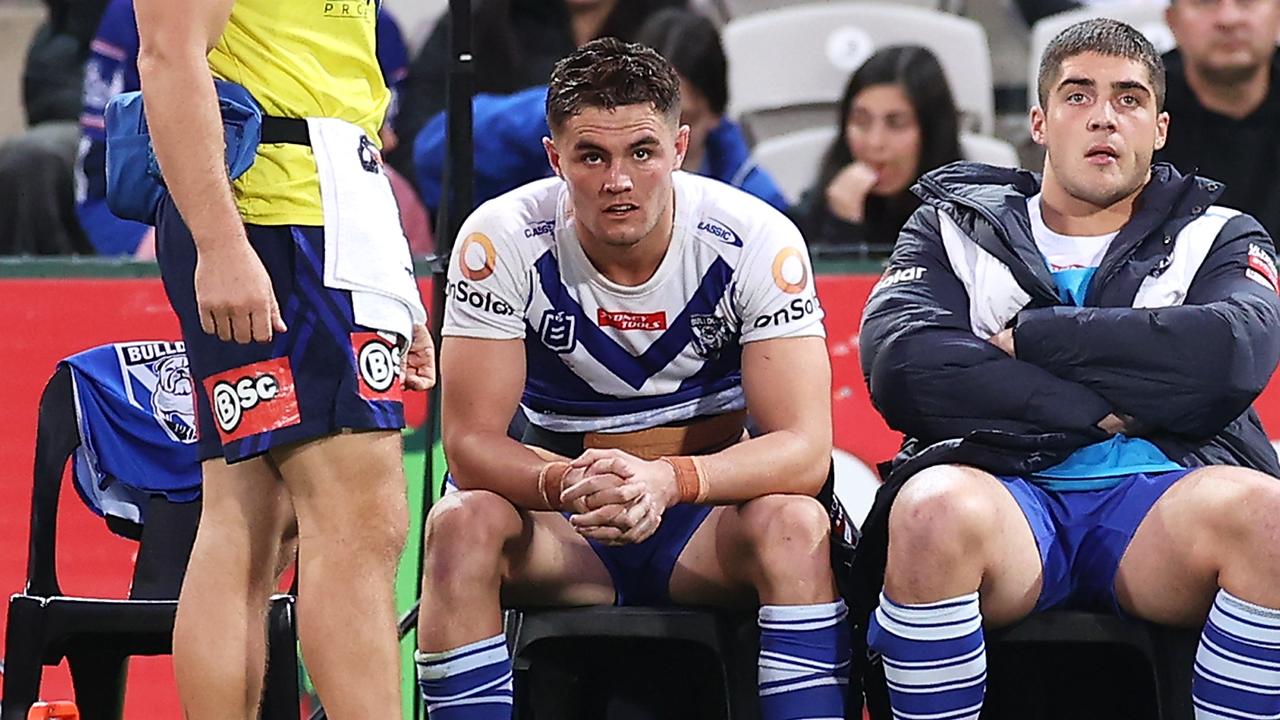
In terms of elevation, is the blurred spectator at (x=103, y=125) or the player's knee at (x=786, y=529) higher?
the blurred spectator at (x=103, y=125)

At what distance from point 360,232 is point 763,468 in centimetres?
84

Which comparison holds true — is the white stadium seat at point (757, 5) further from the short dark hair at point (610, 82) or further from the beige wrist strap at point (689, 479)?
the beige wrist strap at point (689, 479)

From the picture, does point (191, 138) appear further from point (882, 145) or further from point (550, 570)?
point (882, 145)

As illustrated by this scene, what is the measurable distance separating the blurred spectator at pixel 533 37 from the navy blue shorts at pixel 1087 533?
2707 mm

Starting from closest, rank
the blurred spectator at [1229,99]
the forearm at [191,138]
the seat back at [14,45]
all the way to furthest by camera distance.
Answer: the forearm at [191,138], the blurred spectator at [1229,99], the seat back at [14,45]

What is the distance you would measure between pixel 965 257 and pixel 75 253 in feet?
9.76

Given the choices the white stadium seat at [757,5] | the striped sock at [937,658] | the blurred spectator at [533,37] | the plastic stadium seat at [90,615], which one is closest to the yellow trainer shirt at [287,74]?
the plastic stadium seat at [90,615]

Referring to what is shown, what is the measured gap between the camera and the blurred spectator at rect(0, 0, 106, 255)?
17.6ft

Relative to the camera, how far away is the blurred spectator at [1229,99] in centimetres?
500

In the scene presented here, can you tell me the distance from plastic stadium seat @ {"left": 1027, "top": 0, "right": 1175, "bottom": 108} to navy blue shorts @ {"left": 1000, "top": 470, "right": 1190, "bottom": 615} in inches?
107

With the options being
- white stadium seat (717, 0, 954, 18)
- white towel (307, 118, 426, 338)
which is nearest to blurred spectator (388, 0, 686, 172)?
white stadium seat (717, 0, 954, 18)

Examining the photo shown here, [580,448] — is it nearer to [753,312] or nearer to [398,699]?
[753,312]

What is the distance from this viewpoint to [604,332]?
329 centimetres

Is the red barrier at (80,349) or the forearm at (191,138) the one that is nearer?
the forearm at (191,138)
